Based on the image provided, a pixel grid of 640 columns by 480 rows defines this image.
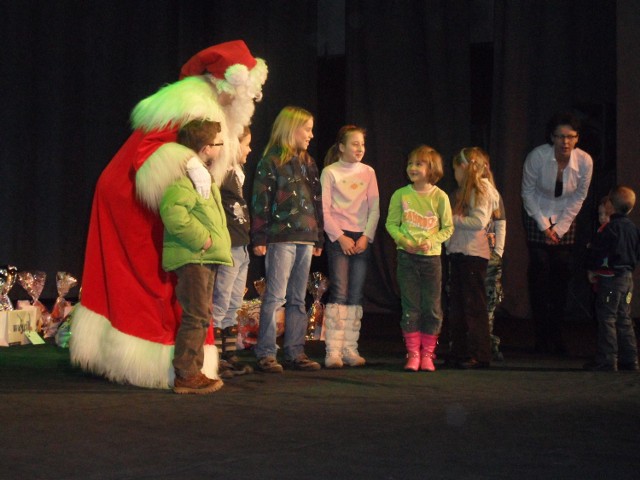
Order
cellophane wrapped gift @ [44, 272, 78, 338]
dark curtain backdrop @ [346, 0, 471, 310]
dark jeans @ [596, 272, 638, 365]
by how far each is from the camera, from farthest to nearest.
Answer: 1. dark curtain backdrop @ [346, 0, 471, 310]
2. cellophane wrapped gift @ [44, 272, 78, 338]
3. dark jeans @ [596, 272, 638, 365]

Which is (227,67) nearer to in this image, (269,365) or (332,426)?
(269,365)

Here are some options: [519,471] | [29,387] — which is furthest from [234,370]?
[519,471]

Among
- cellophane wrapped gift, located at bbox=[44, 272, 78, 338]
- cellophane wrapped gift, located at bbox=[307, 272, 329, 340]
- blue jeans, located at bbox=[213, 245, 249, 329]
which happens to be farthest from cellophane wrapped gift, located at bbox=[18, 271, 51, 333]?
blue jeans, located at bbox=[213, 245, 249, 329]

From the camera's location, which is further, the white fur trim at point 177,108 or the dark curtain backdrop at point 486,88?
the dark curtain backdrop at point 486,88

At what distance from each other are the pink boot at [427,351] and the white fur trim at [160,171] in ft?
4.97

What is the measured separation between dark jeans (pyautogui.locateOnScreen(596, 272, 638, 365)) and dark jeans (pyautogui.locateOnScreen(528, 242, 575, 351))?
738 millimetres

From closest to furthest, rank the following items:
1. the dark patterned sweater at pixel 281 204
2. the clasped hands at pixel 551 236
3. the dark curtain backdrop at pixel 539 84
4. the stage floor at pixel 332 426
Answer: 1. the stage floor at pixel 332 426
2. the dark patterned sweater at pixel 281 204
3. the clasped hands at pixel 551 236
4. the dark curtain backdrop at pixel 539 84

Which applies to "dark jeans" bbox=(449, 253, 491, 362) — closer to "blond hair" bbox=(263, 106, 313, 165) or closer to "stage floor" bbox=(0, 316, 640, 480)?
"stage floor" bbox=(0, 316, 640, 480)

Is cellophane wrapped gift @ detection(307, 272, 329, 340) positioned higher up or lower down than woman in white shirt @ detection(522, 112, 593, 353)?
lower down

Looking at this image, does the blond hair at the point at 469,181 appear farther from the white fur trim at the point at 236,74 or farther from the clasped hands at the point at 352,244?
the white fur trim at the point at 236,74

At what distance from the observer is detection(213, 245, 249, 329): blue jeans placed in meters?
4.64

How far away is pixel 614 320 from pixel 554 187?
1073mm

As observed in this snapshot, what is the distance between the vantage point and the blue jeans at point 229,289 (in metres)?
4.64

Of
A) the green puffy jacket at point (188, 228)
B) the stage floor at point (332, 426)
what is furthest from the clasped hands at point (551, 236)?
the green puffy jacket at point (188, 228)
